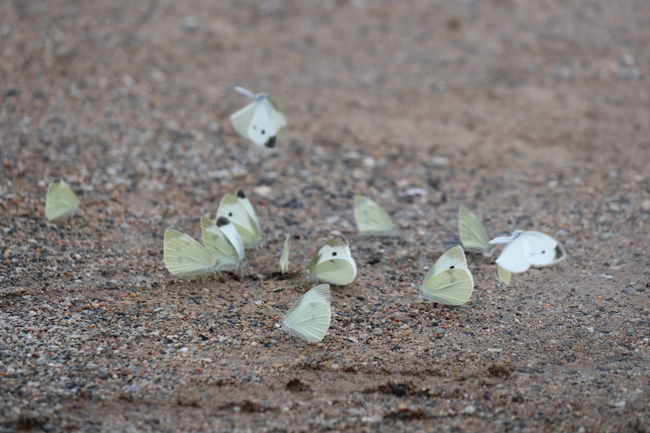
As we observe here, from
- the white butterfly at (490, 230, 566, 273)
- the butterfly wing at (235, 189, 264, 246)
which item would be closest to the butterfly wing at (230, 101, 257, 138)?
the butterfly wing at (235, 189, 264, 246)

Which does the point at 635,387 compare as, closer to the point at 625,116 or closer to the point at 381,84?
the point at 625,116

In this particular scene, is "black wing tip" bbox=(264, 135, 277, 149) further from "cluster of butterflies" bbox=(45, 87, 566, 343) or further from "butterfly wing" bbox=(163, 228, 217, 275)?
"butterfly wing" bbox=(163, 228, 217, 275)

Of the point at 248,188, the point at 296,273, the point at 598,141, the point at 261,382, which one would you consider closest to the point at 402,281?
the point at 296,273

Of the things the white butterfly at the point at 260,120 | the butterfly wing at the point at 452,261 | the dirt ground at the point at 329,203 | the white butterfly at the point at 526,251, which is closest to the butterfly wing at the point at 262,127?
the white butterfly at the point at 260,120

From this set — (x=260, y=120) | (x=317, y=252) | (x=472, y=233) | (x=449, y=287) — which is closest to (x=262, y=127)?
(x=260, y=120)

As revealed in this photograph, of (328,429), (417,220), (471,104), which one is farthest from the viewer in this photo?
(471,104)

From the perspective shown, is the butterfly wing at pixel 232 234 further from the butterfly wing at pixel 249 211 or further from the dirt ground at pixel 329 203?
the butterfly wing at pixel 249 211
